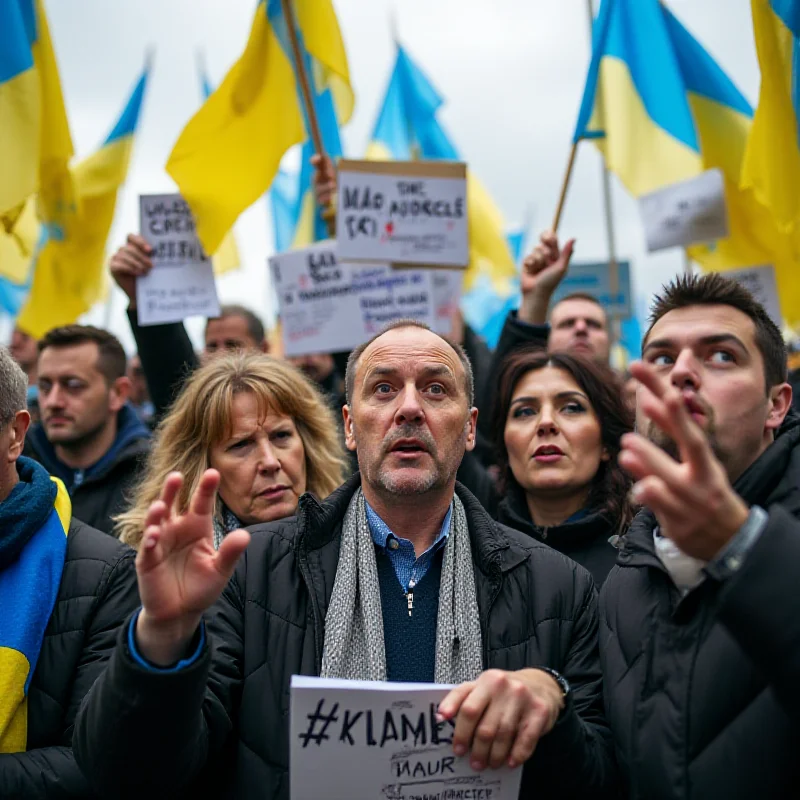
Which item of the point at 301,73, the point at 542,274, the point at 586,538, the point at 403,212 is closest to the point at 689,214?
the point at 542,274

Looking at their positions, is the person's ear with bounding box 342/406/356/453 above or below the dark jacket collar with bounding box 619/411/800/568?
above

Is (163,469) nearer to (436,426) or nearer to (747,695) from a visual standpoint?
(436,426)

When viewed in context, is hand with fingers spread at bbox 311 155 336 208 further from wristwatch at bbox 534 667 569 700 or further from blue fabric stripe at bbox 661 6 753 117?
wristwatch at bbox 534 667 569 700

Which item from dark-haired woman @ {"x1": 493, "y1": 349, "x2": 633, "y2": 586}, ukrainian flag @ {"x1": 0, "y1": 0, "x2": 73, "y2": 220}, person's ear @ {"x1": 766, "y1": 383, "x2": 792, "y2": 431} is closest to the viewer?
person's ear @ {"x1": 766, "y1": 383, "x2": 792, "y2": 431}

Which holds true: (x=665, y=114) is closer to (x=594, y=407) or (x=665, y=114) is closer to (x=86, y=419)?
(x=594, y=407)

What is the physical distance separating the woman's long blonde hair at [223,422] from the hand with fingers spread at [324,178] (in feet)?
5.81

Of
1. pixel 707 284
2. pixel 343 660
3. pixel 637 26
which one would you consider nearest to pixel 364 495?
pixel 343 660

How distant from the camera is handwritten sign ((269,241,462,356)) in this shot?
19.0ft

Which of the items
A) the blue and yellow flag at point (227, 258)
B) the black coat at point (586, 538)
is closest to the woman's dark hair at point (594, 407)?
the black coat at point (586, 538)

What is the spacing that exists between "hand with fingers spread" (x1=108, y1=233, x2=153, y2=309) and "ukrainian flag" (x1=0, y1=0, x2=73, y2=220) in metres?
0.56

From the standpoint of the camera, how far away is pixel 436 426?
9.59 ft

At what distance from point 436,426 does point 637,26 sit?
13.9ft

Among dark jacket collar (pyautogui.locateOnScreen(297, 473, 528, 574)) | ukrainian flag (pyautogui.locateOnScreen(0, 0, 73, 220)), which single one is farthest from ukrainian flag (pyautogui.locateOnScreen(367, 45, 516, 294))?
dark jacket collar (pyautogui.locateOnScreen(297, 473, 528, 574))

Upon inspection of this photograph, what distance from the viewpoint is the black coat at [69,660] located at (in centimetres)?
256
